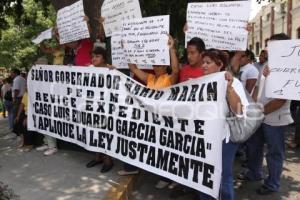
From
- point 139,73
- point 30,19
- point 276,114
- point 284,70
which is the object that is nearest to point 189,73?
point 139,73

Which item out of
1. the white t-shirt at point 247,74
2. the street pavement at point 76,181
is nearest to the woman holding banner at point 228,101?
the street pavement at point 76,181

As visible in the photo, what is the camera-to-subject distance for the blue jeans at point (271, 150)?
5.22 metres

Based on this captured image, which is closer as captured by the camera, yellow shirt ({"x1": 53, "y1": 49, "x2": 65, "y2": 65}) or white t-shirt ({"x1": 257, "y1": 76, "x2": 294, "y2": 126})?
white t-shirt ({"x1": 257, "y1": 76, "x2": 294, "y2": 126})

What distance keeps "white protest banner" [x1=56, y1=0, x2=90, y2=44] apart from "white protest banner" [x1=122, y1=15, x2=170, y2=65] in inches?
40.2

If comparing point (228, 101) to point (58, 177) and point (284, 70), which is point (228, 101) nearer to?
point (284, 70)

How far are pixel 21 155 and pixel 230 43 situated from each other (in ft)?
12.1

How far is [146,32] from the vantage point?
526cm

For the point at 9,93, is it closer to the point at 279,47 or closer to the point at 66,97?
the point at 66,97

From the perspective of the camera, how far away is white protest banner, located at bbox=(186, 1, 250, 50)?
499 cm

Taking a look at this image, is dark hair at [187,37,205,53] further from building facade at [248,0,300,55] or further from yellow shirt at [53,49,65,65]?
building facade at [248,0,300,55]

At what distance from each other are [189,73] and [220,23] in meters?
0.71

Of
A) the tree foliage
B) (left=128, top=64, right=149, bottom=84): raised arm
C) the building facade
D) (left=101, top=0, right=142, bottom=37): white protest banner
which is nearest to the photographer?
(left=128, top=64, right=149, bottom=84): raised arm

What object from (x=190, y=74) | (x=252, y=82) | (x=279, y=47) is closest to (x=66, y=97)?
(x=190, y=74)

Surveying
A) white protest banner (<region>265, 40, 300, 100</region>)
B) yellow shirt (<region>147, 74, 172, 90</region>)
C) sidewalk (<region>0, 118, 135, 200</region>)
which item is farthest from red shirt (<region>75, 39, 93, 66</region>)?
white protest banner (<region>265, 40, 300, 100</region>)
